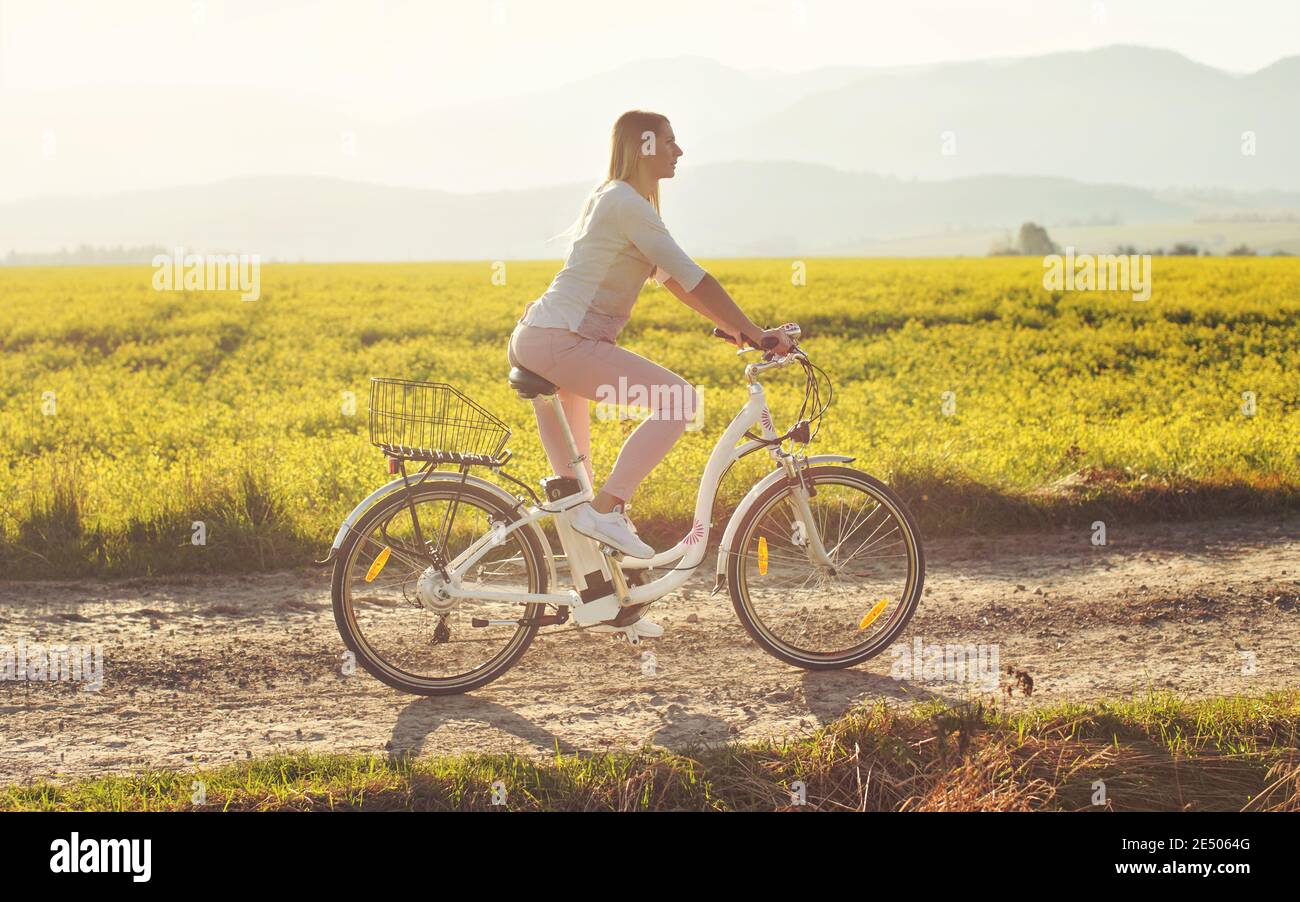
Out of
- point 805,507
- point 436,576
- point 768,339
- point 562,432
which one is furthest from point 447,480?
point 805,507

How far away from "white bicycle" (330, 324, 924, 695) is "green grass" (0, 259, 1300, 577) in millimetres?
2268

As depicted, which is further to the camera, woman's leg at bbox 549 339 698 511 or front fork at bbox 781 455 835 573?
front fork at bbox 781 455 835 573

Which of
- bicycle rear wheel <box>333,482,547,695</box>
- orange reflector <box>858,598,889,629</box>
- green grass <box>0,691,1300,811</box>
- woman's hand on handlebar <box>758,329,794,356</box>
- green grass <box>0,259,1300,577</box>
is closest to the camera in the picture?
green grass <box>0,691,1300,811</box>

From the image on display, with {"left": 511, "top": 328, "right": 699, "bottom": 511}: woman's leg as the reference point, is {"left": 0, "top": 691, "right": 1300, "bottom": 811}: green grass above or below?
below

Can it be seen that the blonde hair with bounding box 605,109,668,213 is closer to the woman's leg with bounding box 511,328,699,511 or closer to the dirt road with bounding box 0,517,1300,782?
the woman's leg with bounding box 511,328,699,511

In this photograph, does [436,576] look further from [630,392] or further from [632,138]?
[632,138]

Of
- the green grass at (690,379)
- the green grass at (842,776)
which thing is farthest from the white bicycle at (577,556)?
the green grass at (690,379)

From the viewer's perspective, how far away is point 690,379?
57.8 ft

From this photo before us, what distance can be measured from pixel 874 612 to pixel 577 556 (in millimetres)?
1546

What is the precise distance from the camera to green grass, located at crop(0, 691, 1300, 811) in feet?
14.5

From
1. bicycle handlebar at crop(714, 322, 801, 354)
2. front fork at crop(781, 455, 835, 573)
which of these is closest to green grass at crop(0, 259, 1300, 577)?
front fork at crop(781, 455, 835, 573)

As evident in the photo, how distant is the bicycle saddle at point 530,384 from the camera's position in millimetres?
5344

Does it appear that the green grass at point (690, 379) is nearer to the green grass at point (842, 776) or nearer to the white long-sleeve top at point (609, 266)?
the white long-sleeve top at point (609, 266)
